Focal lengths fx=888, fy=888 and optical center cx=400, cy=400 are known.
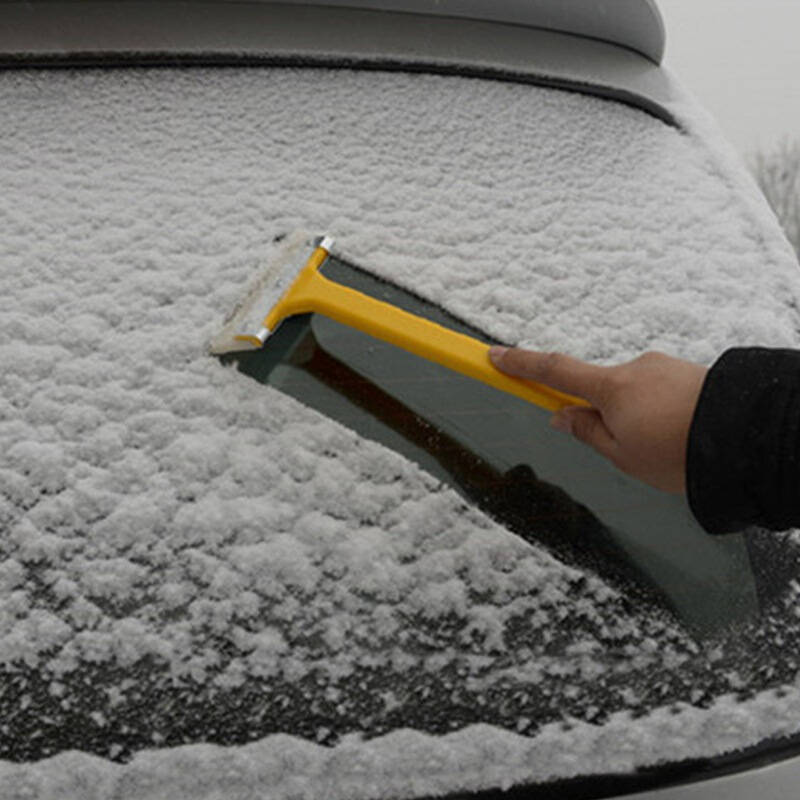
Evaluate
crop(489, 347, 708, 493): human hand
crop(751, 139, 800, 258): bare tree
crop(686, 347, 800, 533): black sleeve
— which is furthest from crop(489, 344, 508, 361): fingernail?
crop(751, 139, 800, 258): bare tree

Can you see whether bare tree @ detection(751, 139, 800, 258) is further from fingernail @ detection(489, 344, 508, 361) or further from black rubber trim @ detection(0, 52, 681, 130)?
fingernail @ detection(489, 344, 508, 361)

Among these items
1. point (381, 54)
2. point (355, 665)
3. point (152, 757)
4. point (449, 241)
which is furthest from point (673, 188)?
point (152, 757)

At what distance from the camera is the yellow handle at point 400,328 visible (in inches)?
38.7

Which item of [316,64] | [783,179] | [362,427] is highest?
[316,64]

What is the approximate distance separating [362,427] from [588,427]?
241 mm

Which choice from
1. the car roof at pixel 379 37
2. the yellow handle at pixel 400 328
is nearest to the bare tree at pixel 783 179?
the car roof at pixel 379 37

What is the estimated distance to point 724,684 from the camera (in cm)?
77

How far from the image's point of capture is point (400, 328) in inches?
40.6

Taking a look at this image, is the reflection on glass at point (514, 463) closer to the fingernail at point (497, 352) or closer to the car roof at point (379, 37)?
the fingernail at point (497, 352)

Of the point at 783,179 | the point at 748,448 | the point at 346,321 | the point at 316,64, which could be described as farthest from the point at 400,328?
the point at 783,179

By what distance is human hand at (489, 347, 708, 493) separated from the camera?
0.88 metres

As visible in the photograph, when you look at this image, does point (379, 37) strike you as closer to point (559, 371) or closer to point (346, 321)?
point (346, 321)

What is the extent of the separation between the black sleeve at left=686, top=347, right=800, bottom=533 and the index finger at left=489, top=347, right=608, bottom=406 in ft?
0.38

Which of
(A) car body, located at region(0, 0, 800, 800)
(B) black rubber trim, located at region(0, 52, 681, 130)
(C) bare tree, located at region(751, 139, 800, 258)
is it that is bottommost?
(C) bare tree, located at region(751, 139, 800, 258)
